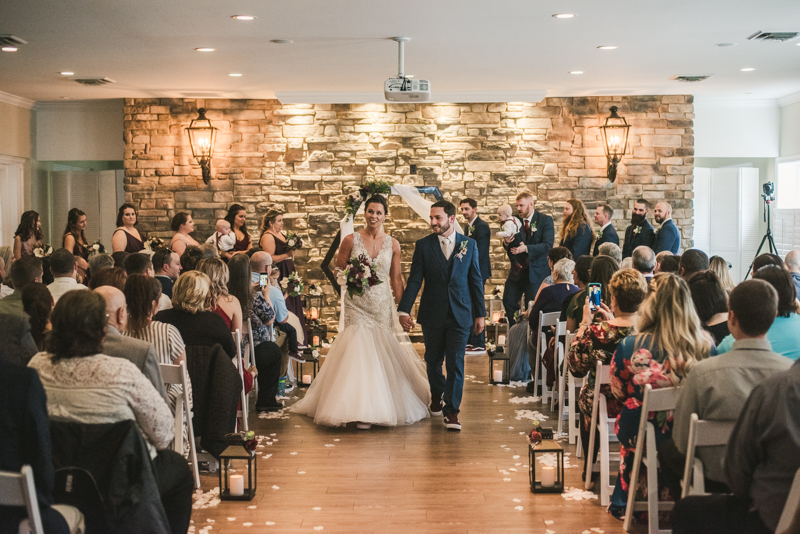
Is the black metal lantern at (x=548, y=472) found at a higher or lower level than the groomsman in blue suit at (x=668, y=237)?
lower

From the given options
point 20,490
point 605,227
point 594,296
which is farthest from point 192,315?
point 605,227

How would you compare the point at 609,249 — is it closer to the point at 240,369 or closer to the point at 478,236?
the point at 478,236

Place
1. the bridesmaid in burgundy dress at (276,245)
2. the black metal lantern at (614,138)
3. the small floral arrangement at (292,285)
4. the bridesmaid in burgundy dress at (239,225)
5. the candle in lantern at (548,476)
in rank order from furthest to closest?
the black metal lantern at (614,138) → the bridesmaid in burgundy dress at (239,225) → the bridesmaid in burgundy dress at (276,245) → the small floral arrangement at (292,285) → the candle in lantern at (548,476)

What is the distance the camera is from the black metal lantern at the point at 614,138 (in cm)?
948

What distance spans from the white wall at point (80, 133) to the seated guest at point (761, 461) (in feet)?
Answer: 31.0

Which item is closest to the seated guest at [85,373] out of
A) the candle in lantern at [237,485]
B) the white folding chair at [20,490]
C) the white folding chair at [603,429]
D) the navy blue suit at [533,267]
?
the white folding chair at [20,490]

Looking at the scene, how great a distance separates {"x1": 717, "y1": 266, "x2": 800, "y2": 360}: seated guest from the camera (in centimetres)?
339

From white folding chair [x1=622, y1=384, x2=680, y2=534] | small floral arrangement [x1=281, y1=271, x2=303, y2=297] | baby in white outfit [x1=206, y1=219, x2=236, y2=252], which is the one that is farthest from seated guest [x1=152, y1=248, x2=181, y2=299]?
white folding chair [x1=622, y1=384, x2=680, y2=534]

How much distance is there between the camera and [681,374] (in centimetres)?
316

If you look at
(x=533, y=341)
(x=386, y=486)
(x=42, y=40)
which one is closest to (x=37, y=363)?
(x=386, y=486)

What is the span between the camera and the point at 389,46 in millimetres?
6664

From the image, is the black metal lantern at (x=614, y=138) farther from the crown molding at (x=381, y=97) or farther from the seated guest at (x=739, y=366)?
the seated guest at (x=739, y=366)

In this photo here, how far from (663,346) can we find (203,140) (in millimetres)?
7536

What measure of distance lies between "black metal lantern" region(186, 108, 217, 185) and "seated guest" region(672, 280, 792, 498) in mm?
7838
